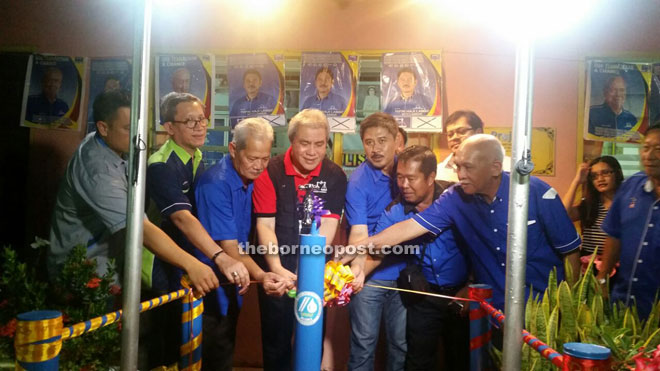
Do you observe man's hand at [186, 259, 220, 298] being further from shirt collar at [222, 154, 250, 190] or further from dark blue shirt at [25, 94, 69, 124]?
dark blue shirt at [25, 94, 69, 124]

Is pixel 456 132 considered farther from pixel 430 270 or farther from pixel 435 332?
pixel 435 332

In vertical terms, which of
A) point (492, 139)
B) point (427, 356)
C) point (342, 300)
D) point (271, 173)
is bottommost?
point (427, 356)

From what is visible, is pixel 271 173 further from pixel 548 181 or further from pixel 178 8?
pixel 548 181

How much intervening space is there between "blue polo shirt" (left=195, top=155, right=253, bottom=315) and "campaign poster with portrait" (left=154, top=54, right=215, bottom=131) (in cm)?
62

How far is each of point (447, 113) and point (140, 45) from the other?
2.25 metres

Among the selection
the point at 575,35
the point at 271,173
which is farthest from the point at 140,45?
the point at 575,35

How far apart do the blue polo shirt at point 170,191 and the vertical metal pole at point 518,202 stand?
2238mm

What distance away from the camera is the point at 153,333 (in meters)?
3.71

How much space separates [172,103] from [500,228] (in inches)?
100

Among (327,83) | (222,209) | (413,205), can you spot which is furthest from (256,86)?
(413,205)

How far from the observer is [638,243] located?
3285 millimetres

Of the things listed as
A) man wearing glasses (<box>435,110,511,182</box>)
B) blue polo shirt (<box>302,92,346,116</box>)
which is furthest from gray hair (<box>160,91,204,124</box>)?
man wearing glasses (<box>435,110,511,182</box>)

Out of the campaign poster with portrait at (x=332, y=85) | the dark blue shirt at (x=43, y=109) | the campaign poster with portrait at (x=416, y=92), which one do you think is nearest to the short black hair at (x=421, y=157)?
the campaign poster with portrait at (x=416, y=92)

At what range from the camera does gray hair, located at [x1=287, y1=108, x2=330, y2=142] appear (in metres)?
3.73
